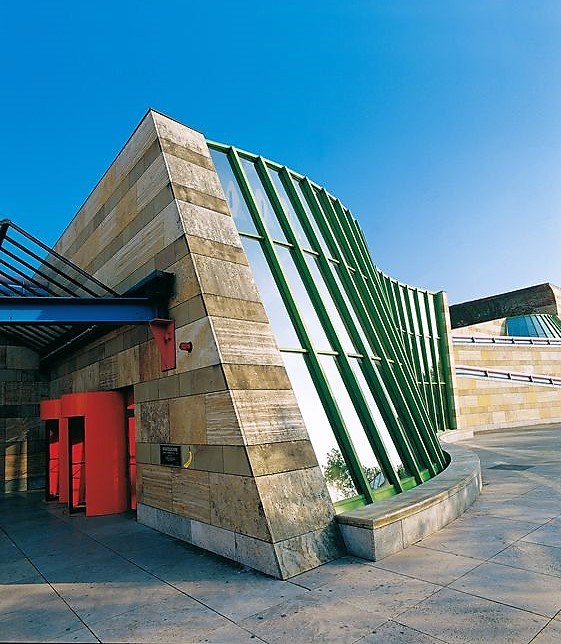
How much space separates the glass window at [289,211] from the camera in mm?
10961

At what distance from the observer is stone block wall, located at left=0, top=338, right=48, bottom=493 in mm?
14281

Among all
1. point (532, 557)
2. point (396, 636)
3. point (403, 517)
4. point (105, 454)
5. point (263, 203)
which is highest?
point (263, 203)

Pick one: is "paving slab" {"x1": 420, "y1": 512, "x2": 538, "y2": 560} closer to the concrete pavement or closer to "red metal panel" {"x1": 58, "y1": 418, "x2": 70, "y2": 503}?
the concrete pavement

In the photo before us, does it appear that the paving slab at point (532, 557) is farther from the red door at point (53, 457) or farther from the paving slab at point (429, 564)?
the red door at point (53, 457)

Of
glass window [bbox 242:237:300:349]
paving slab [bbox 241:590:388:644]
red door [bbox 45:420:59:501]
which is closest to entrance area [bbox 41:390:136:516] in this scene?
red door [bbox 45:420:59:501]

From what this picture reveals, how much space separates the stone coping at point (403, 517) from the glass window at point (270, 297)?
3.17 meters

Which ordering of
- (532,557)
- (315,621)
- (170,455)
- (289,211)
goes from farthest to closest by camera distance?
1. (289,211)
2. (170,455)
3. (532,557)
4. (315,621)

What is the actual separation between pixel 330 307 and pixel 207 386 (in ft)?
13.1

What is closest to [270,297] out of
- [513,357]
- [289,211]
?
[289,211]

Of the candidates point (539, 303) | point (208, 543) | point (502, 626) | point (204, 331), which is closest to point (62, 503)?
point (208, 543)

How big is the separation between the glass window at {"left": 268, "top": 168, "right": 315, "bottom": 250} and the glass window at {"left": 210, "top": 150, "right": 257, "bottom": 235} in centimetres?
→ 138

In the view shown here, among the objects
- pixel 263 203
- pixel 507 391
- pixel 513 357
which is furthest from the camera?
pixel 513 357

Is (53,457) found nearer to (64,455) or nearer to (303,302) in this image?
(64,455)

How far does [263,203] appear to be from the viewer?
10578mm
